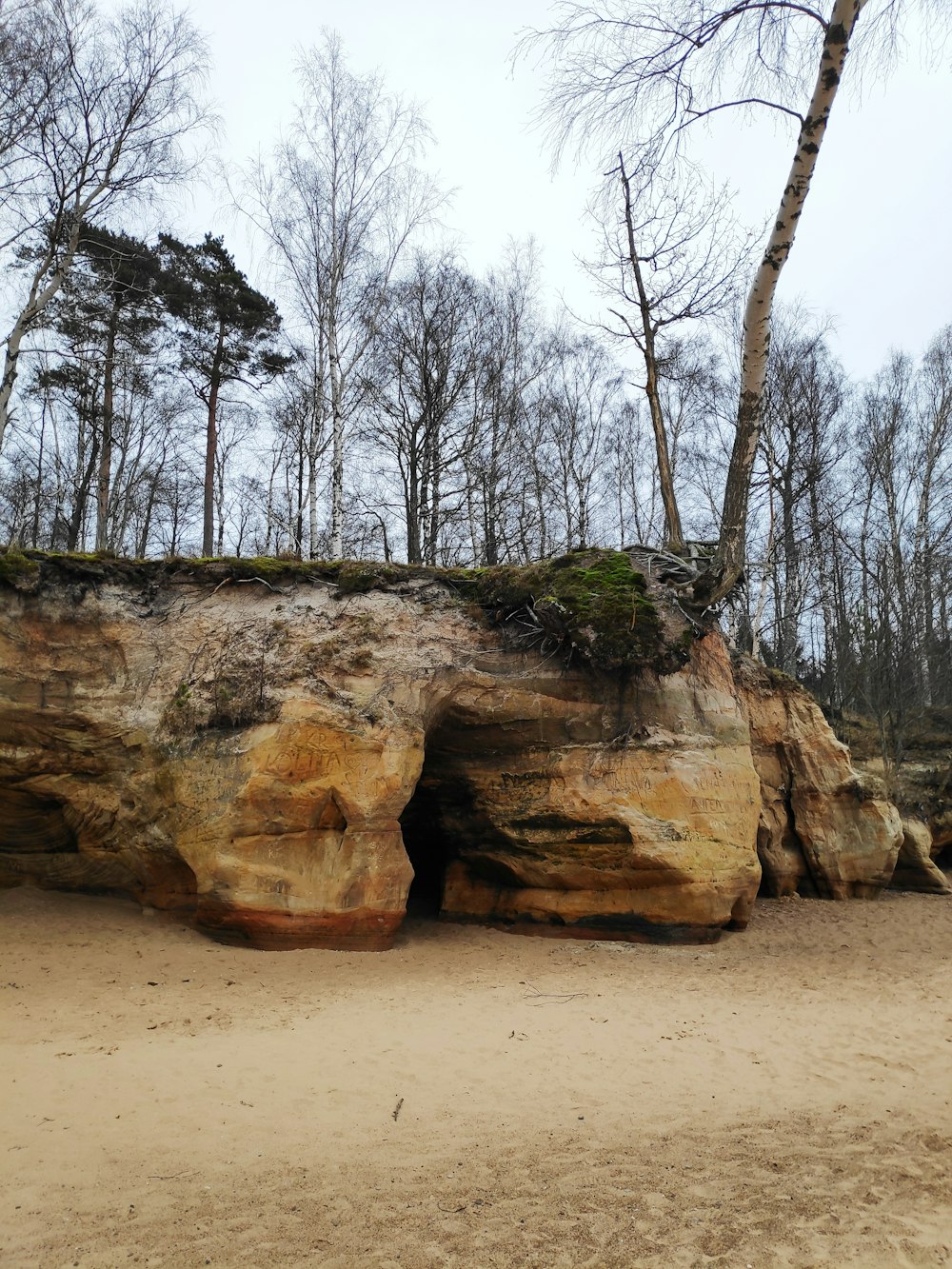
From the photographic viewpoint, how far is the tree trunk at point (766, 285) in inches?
273

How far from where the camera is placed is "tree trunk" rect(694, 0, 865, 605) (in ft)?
22.7

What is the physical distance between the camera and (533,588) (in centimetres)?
1027

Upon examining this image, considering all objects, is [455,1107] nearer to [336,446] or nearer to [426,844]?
[426,844]

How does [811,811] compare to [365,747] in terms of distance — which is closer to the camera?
[365,747]

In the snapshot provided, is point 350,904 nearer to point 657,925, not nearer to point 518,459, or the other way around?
point 657,925

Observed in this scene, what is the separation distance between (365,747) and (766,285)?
638 centimetres

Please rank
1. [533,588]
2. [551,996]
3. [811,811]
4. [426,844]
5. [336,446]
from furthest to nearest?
[336,446], [811,811], [426,844], [533,588], [551,996]

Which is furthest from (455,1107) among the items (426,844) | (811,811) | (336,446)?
(336,446)

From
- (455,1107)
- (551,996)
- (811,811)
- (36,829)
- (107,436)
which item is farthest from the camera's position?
(107,436)

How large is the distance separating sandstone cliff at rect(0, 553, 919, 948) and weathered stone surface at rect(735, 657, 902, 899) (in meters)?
3.24

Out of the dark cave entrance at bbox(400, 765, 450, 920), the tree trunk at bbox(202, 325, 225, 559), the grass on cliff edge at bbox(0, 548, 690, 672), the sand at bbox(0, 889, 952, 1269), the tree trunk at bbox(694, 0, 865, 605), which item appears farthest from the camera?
the tree trunk at bbox(202, 325, 225, 559)

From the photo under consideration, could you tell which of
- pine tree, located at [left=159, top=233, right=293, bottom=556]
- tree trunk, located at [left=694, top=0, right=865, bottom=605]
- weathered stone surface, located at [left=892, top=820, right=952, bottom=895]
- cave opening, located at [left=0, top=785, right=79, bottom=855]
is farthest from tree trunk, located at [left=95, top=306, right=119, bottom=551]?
weathered stone surface, located at [left=892, top=820, right=952, bottom=895]

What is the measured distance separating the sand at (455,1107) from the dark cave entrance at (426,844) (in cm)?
258

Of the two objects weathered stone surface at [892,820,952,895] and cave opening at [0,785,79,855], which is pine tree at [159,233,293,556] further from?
weathered stone surface at [892,820,952,895]
